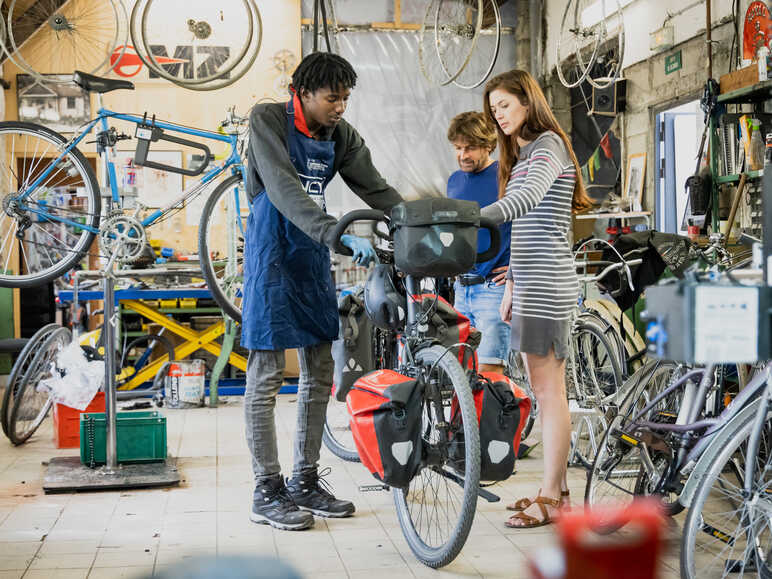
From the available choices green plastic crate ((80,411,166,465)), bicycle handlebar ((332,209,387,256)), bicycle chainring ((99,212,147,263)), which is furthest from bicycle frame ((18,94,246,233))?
bicycle handlebar ((332,209,387,256))

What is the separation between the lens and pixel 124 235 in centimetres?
479

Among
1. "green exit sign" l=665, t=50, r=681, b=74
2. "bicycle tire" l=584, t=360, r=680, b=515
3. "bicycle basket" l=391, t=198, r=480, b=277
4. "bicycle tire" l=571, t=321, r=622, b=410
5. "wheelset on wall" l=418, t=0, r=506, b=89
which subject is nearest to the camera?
"bicycle basket" l=391, t=198, r=480, b=277

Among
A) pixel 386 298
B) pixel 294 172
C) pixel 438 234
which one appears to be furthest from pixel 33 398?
pixel 438 234

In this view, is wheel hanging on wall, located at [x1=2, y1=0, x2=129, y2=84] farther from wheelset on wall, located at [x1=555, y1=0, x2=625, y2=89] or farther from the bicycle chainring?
wheelset on wall, located at [x1=555, y1=0, x2=625, y2=89]

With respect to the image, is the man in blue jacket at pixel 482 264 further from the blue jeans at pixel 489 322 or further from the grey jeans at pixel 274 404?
the grey jeans at pixel 274 404

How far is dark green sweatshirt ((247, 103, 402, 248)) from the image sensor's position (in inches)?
102

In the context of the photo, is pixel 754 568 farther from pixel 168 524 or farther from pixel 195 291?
pixel 195 291

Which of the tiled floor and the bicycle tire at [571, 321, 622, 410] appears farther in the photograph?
the bicycle tire at [571, 321, 622, 410]

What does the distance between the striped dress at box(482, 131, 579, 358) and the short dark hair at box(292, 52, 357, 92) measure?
0.60m

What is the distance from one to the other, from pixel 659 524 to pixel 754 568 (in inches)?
81.2

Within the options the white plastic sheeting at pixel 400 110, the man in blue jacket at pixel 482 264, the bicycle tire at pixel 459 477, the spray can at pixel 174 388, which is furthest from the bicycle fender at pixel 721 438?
the white plastic sheeting at pixel 400 110

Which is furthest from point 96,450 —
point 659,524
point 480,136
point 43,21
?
point 43,21

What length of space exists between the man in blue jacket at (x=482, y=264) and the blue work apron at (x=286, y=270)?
0.81 meters

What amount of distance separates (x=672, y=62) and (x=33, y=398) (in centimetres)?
443
